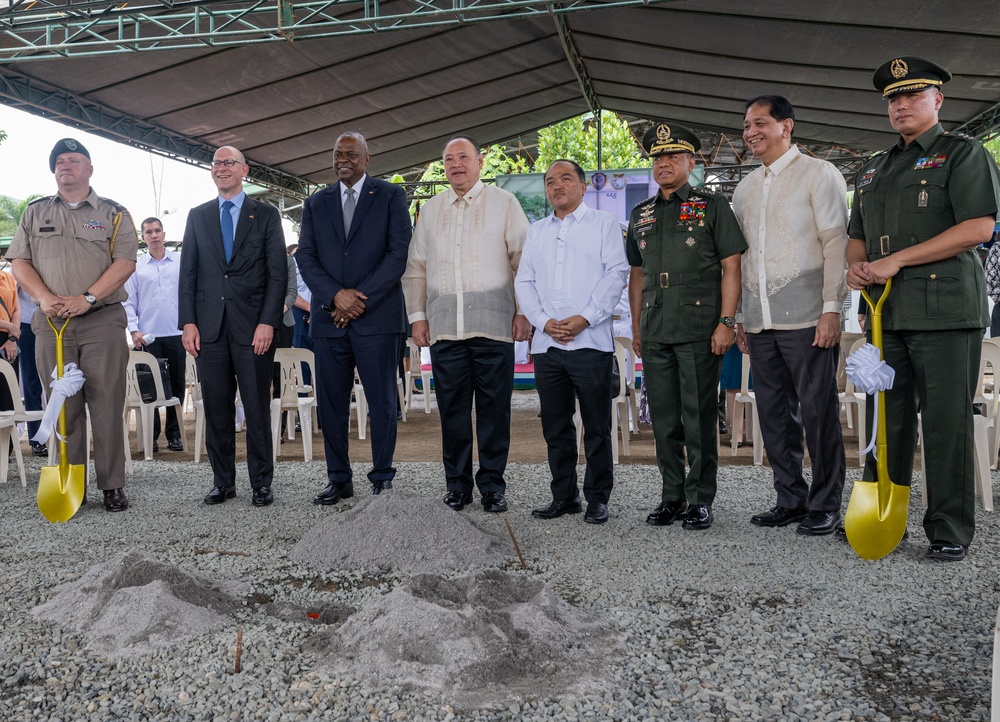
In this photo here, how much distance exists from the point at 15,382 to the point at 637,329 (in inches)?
144

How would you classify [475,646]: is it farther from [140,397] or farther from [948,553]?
[140,397]

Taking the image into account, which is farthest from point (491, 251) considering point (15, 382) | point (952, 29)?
point (952, 29)

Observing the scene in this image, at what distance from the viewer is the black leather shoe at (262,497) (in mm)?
4176

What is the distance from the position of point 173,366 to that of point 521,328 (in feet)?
11.5

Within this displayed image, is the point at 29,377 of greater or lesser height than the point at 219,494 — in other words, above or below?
above

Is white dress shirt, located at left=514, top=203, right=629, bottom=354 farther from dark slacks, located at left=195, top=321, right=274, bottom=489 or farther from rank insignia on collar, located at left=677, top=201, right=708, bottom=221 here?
dark slacks, located at left=195, top=321, right=274, bottom=489

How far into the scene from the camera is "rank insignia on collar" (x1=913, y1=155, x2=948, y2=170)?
2.92 metres

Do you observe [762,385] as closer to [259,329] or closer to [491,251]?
[491,251]

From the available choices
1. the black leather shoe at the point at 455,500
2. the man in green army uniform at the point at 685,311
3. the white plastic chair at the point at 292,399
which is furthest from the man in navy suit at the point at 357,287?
the white plastic chair at the point at 292,399

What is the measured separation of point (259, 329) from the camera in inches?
162

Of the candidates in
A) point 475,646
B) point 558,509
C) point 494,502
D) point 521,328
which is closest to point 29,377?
point 494,502

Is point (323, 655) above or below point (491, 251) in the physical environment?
below

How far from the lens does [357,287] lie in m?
4.03

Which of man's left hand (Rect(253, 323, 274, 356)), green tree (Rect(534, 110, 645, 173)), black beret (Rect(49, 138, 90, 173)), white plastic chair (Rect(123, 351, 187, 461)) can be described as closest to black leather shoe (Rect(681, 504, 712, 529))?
man's left hand (Rect(253, 323, 274, 356))
